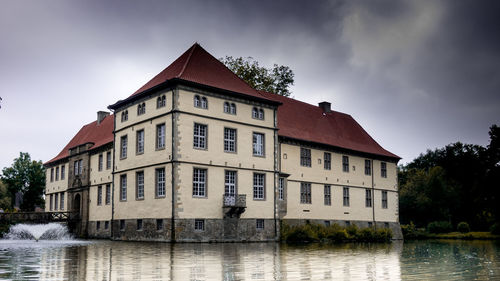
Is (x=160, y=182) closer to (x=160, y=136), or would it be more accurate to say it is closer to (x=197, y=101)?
(x=160, y=136)

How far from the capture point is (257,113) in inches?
1407

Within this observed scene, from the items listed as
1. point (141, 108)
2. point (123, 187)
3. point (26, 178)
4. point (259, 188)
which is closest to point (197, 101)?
point (141, 108)

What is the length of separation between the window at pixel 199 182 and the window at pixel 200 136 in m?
1.51

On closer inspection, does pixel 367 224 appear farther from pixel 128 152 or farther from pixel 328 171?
pixel 128 152

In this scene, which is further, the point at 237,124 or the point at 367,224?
the point at 367,224

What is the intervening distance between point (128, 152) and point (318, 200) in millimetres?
15332

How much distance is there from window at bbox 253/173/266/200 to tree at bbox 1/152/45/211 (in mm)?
50436

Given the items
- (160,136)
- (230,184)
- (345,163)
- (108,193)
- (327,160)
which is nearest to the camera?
(160,136)

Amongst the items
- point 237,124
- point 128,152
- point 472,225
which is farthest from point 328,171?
point 472,225

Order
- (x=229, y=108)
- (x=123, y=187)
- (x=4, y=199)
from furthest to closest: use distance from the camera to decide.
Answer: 1. (x=4, y=199)
2. (x=123, y=187)
3. (x=229, y=108)

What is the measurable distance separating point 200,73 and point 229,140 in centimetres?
462

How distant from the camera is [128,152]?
3584 centimetres

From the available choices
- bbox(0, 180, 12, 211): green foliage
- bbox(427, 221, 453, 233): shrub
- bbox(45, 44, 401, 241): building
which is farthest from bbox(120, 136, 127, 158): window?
bbox(0, 180, 12, 211): green foliage

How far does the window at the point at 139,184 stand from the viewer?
34022mm
